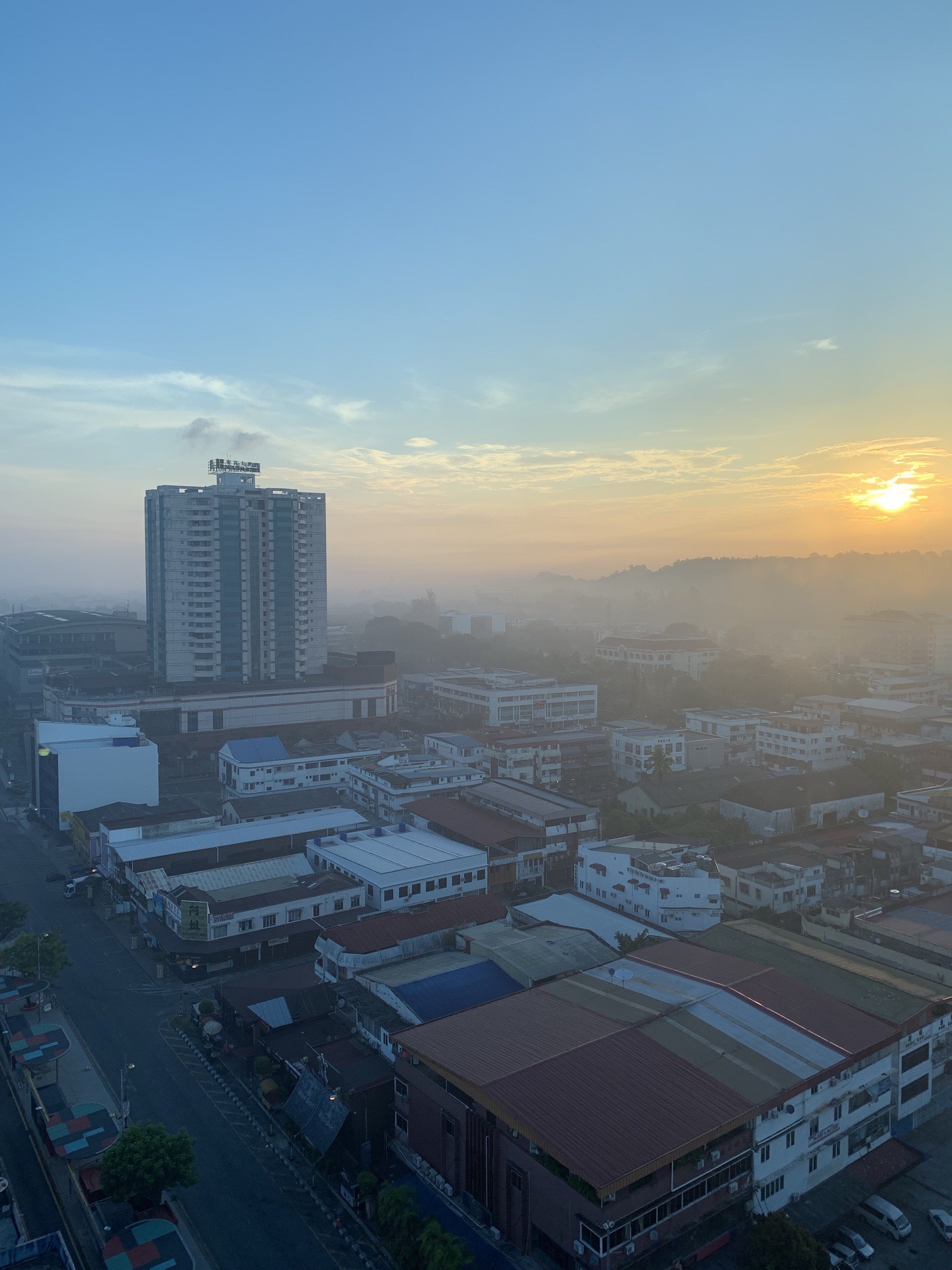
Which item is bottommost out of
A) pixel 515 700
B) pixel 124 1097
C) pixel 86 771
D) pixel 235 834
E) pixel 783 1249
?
pixel 124 1097

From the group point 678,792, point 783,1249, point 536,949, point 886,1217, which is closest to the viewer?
point 783,1249

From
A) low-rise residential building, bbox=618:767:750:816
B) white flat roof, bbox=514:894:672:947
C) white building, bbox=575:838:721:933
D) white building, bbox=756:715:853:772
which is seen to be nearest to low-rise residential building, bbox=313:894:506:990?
white flat roof, bbox=514:894:672:947

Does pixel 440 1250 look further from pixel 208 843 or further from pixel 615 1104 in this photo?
pixel 208 843

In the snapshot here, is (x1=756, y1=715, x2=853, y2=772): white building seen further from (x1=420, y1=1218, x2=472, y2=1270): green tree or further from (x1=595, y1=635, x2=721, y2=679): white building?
(x1=420, y1=1218, x2=472, y2=1270): green tree

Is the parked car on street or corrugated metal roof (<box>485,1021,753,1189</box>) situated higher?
corrugated metal roof (<box>485,1021,753,1189</box>)

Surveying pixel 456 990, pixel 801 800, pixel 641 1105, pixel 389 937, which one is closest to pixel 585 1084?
pixel 641 1105

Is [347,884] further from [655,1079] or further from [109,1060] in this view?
[655,1079]
